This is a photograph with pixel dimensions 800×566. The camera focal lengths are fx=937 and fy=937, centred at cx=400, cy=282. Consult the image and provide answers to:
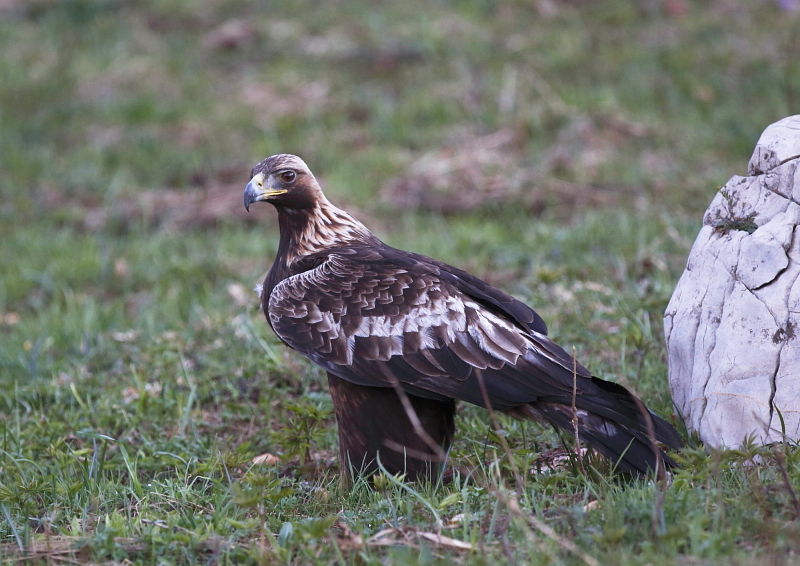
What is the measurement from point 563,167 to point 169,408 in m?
4.87

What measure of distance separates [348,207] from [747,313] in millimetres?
5232

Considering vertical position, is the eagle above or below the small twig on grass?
above

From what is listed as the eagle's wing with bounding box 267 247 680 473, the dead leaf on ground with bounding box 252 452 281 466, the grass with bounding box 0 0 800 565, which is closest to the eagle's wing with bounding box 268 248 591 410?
the eagle's wing with bounding box 267 247 680 473

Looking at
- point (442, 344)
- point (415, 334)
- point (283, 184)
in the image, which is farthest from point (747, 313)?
point (283, 184)

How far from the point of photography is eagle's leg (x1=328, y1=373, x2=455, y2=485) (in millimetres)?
4000

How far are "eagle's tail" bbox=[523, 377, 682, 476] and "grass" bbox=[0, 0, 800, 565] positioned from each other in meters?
0.13

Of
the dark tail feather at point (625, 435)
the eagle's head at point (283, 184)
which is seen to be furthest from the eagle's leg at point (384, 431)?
the eagle's head at point (283, 184)

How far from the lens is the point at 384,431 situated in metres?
4.00

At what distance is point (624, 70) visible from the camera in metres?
10.1

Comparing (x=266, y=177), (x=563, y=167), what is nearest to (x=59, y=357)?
(x=266, y=177)

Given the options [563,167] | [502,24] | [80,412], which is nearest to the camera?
[80,412]

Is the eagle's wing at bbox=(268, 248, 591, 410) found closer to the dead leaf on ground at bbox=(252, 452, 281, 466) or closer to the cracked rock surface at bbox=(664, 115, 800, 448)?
the cracked rock surface at bbox=(664, 115, 800, 448)

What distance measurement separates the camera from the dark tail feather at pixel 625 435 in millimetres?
3525

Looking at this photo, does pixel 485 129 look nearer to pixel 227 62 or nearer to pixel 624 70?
pixel 624 70
